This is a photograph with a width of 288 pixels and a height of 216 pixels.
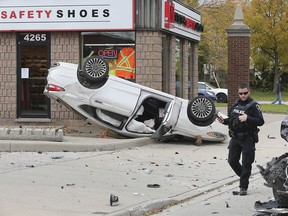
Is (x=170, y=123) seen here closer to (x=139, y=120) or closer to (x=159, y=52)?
(x=139, y=120)

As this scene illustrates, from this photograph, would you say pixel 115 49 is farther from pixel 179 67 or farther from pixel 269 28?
pixel 269 28

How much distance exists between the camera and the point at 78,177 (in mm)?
10969

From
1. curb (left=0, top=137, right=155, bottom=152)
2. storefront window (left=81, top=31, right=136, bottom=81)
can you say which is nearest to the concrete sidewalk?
curb (left=0, top=137, right=155, bottom=152)

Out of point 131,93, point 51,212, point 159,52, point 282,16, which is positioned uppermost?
point 282,16

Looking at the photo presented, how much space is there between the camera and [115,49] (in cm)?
1869

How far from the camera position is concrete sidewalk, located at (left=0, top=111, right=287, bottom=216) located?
8820 mm

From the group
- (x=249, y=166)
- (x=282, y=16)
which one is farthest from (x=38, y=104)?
(x=282, y=16)

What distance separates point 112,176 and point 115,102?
433 cm

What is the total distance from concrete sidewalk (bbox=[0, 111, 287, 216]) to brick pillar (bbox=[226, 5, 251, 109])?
7.54 m

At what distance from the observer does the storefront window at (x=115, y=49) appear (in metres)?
18.5

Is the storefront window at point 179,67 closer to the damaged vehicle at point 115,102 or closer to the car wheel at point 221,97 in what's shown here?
the damaged vehicle at point 115,102

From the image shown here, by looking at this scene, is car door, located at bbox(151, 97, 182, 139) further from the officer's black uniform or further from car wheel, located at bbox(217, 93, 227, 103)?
car wheel, located at bbox(217, 93, 227, 103)

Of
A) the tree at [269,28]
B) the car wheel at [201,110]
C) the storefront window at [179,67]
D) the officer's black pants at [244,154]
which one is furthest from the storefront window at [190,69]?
the tree at [269,28]

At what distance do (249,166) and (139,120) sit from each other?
653 centimetres
